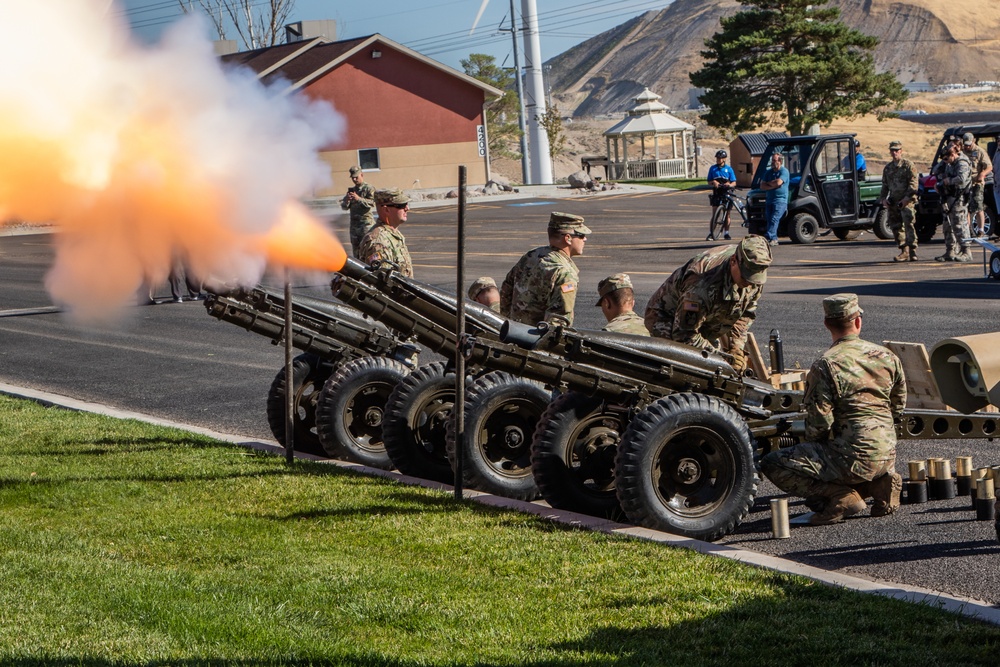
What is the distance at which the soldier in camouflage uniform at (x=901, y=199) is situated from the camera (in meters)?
24.3

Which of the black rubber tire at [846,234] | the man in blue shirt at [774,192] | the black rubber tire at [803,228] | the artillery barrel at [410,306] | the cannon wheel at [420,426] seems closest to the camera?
the artillery barrel at [410,306]

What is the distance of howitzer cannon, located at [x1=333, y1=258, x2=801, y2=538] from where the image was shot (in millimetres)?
8312

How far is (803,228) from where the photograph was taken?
29.4 m

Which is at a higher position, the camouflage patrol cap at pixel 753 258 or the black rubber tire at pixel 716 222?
the black rubber tire at pixel 716 222

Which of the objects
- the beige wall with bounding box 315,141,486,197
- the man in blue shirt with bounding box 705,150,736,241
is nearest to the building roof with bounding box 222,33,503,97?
the beige wall with bounding box 315,141,486,197

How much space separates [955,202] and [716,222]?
917cm

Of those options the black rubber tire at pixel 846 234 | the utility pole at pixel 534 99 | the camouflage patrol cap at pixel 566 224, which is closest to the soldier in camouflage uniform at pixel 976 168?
the black rubber tire at pixel 846 234

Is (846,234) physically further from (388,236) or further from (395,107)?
(395,107)

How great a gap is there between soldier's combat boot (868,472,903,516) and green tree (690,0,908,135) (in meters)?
56.5

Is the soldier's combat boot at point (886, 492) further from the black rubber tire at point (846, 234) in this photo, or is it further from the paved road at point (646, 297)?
the black rubber tire at point (846, 234)

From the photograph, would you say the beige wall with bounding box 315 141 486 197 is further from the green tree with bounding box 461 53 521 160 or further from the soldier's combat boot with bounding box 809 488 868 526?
the soldier's combat boot with bounding box 809 488 868 526

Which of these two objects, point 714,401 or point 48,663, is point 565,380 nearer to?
point 714,401

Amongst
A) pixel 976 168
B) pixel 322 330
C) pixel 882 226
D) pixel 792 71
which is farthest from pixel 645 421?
pixel 792 71

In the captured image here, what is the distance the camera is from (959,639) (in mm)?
6008
